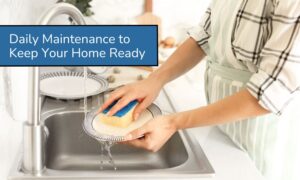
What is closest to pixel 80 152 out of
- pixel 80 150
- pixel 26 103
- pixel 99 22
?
pixel 80 150

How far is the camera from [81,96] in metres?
1.36

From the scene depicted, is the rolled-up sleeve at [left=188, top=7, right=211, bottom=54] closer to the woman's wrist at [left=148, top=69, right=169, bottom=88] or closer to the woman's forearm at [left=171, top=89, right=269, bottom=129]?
the woman's wrist at [left=148, top=69, right=169, bottom=88]

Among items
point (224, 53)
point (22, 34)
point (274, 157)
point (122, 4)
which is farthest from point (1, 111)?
point (122, 4)

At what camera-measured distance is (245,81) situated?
1.12 metres

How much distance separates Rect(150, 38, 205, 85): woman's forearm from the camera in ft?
4.05

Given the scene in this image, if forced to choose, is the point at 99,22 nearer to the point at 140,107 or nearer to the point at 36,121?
the point at 140,107

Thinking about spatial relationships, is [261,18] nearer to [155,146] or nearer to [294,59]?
[294,59]

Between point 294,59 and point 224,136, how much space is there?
37cm

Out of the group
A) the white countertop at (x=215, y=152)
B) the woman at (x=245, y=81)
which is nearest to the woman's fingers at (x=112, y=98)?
the woman at (x=245, y=81)

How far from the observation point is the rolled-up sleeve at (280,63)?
0.88 metres

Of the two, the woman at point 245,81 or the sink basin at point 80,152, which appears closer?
the woman at point 245,81

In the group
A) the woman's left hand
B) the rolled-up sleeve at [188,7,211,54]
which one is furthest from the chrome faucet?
the rolled-up sleeve at [188,7,211,54]

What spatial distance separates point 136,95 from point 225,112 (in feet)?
0.89

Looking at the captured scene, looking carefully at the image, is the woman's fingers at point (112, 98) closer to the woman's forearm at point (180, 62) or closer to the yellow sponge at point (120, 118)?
the yellow sponge at point (120, 118)
